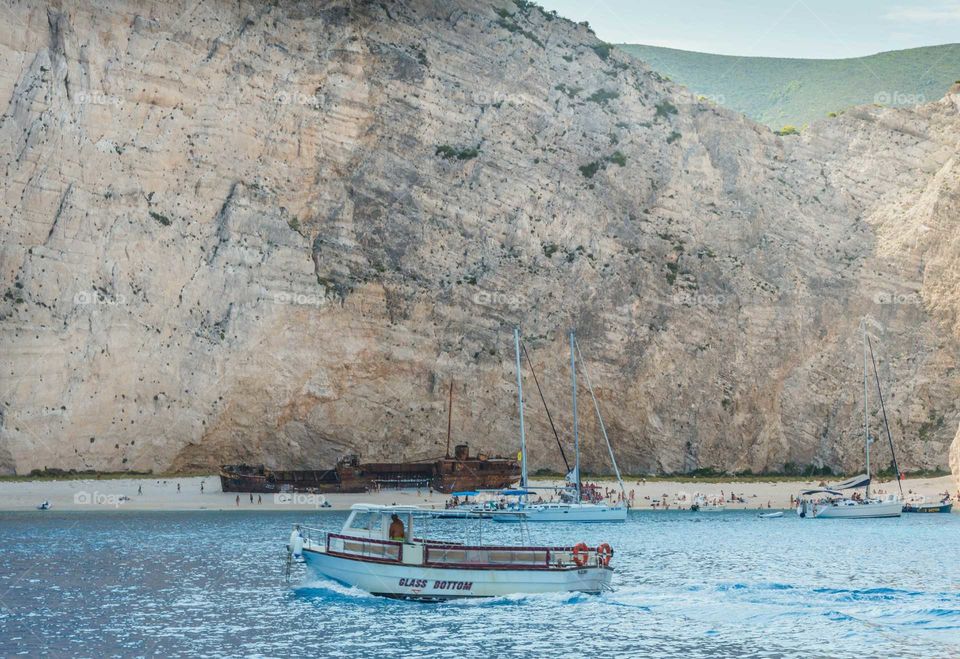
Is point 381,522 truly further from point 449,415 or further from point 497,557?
→ point 449,415

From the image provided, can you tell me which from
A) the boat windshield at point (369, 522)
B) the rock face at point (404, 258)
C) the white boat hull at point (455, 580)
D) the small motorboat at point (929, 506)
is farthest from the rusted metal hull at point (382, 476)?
the white boat hull at point (455, 580)

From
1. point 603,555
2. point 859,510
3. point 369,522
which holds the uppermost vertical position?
point 369,522

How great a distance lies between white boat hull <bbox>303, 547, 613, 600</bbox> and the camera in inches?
1337

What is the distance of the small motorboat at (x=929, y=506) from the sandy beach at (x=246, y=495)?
201 centimetres

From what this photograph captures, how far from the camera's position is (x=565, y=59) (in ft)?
309

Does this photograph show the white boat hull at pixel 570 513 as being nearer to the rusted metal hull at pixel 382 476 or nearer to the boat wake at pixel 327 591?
the rusted metal hull at pixel 382 476

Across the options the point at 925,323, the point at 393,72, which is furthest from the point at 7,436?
the point at 925,323

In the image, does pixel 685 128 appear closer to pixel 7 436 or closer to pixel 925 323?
pixel 925 323

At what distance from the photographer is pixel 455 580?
3412cm

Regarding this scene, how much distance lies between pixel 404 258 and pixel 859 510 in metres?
33.4

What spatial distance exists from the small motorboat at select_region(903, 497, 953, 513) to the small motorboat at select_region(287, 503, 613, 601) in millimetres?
38515

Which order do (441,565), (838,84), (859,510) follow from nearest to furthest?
(441,565)
(859,510)
(838,84)

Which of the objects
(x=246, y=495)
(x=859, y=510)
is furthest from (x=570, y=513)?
(x=246, y=495)

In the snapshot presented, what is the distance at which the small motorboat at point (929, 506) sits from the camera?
67.1 m
